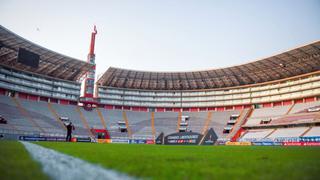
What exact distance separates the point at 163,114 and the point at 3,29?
4354 cm

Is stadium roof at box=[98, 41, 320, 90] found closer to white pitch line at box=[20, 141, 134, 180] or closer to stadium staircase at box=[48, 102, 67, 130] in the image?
stadium staircase at box=[48, 102, 67, 130]

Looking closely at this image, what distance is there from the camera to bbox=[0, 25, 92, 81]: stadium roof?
50600 millimetres

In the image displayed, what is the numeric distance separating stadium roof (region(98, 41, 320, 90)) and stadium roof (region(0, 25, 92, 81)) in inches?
319

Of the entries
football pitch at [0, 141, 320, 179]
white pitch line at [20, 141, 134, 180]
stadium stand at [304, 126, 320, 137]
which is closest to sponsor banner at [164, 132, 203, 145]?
stadium stand at [304, 126, 320, 137]

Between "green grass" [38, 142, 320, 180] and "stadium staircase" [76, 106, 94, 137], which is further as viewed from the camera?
"stadium staircase" [76, 106, 94, 137]

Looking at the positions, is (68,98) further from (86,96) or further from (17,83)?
(17,83)

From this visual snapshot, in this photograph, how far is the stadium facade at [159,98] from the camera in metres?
51.7

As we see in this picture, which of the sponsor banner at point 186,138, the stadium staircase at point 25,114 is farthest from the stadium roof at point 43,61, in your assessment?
the sponsor banner at point 186,138

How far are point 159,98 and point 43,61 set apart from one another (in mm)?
33262

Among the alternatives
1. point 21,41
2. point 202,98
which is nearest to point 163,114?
point 202,98

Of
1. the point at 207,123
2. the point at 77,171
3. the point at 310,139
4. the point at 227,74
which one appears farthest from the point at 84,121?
the point at 77,171

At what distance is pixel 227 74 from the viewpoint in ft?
224

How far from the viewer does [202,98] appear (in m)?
74.9

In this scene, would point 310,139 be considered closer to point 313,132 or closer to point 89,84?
point 313,132
